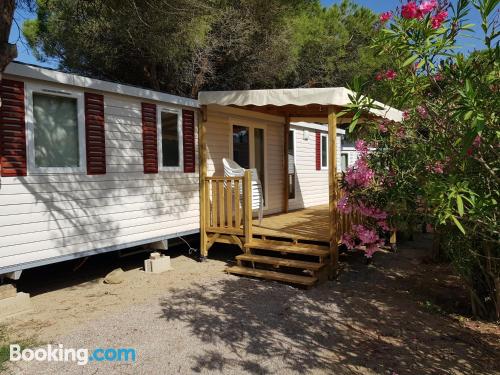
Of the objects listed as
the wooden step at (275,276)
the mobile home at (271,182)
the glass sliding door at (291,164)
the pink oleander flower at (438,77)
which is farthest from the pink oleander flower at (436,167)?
the glass sliding door at (291,164)

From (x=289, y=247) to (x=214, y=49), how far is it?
21.3 ft

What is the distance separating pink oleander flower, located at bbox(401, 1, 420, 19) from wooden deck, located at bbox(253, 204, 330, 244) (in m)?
3.59

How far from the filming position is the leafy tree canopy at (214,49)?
8.78 m

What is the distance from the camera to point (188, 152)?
21.1ft

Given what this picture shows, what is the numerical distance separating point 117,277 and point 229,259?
184cm

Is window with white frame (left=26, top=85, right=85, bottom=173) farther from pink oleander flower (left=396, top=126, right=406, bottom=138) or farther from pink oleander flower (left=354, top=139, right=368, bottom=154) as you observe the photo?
pink oleander flower (left=396, top=126, right=406, bottom=138)

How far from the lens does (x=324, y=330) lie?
379 cm

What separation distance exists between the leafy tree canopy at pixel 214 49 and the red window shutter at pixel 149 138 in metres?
2.19

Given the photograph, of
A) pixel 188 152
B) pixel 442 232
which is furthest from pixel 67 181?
pixel 442 232

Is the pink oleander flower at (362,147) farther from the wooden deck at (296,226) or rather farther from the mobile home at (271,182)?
the wooden deck at (296,226)

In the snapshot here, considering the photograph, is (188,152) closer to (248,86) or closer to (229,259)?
(229,259)

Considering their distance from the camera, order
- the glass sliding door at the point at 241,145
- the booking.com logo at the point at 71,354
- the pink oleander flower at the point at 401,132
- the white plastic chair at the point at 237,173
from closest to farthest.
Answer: the booking.com logo at the point at 71,354 → the pink oleander flower at the point at 401,132 → the white plastic chair at the point at 237,173 → the glass sliding door at the point at 241,145

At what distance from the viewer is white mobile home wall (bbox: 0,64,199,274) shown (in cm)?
431

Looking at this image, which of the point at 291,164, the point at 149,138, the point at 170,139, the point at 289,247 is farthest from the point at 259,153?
the point at 289,247
